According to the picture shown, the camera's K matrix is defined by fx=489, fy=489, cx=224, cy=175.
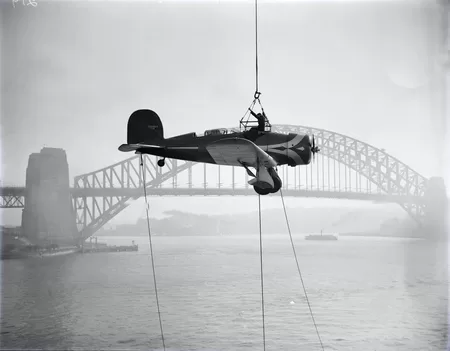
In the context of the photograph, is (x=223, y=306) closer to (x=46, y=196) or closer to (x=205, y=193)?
(x=205, y=193)

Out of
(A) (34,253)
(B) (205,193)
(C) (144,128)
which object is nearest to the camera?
(C) (144,128)

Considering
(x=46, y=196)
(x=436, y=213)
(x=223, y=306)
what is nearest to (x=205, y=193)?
(x=223, y=306)

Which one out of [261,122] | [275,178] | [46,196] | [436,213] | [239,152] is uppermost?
[261,122]

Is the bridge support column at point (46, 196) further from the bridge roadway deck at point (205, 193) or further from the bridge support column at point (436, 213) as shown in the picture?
the bridge support column at point (436, 213)

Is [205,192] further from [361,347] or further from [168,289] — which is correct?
[361,347]

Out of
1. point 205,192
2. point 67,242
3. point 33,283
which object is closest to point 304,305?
point 205,192

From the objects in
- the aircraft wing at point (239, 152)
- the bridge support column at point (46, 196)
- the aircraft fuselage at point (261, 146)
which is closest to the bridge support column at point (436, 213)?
the bridge support column at point (46, 196)
